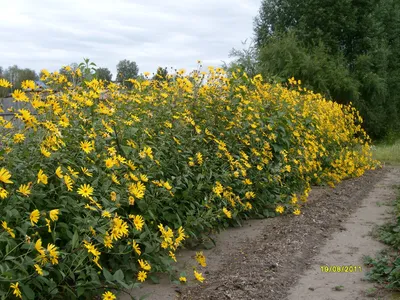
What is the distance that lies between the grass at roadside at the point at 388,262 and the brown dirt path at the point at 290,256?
0.08 meters

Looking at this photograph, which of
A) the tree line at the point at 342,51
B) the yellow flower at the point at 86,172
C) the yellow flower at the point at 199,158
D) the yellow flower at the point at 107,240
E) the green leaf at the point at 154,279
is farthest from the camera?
the tree line at the point at 342,51

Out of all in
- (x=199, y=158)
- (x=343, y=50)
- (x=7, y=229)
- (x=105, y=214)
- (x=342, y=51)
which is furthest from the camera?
(x=343, y=50)

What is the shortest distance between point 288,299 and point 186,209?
3.11 feet

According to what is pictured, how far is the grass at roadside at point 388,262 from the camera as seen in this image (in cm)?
299

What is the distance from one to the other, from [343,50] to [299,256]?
15237 millimetres

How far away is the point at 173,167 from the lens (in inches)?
138

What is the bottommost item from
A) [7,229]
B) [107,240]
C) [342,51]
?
[107,240]

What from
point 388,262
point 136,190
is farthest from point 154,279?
point 388,262

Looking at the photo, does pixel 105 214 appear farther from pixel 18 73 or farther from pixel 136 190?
pixel 18 73

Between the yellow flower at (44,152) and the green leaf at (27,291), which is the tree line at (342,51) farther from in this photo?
the green leaf at (27,291)

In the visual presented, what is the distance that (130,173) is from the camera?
2766 millimetres

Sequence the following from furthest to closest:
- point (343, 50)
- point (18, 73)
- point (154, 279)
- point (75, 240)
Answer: point (343, 50) → point (18, 73) → point (154, 279) → point (75, 240)
